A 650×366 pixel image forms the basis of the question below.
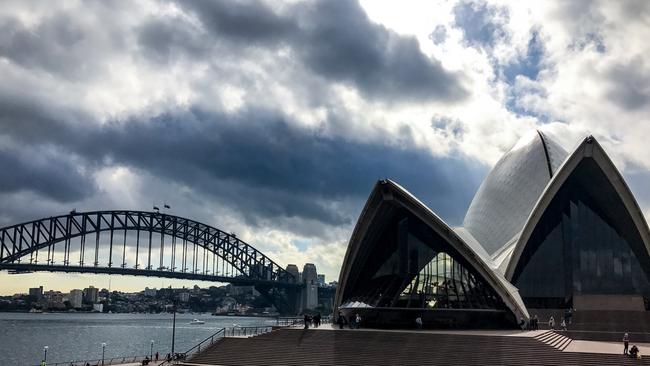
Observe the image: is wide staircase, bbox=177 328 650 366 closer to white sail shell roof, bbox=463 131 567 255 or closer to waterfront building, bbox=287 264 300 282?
white sail shell roof, bbox=463 131 567 255

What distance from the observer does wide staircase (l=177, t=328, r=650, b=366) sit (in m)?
24.2

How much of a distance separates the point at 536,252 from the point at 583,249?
253 centimetres

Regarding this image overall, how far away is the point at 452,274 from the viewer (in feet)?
110

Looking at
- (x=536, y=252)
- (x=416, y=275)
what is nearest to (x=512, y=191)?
(x=536, y=252)

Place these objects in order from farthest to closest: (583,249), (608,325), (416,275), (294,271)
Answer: (294,271)
(583,249)
(416,275)
(608,325)

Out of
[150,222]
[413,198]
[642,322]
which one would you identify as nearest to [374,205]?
[413,198]

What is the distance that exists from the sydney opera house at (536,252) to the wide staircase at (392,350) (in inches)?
200

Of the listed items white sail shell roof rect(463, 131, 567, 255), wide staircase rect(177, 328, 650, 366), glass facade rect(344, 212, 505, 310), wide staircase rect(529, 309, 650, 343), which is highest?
white sail shell roof rect(463, 131, 567, 255)

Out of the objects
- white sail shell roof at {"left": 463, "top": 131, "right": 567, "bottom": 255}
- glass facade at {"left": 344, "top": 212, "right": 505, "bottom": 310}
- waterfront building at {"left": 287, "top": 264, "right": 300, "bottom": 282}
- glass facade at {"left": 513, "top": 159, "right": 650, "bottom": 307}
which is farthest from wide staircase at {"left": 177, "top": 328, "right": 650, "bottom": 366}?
waterfront building at {"left": 287, "top": 264, "right": 300, "bottom": 282}

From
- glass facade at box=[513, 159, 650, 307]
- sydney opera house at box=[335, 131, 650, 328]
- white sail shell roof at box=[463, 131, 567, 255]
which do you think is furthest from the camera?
white sail shell roof at box=[463, 131, 567, 255]

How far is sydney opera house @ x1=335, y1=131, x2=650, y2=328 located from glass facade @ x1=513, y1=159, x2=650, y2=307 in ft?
0.18

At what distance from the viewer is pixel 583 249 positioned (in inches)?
1455

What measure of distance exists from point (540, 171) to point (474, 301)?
13.6 metres

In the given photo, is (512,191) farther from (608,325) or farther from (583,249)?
(608,325)
